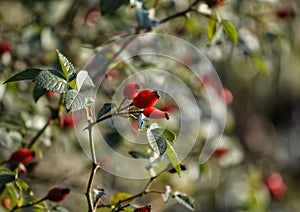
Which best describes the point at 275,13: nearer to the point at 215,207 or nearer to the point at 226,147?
the point at 226,147

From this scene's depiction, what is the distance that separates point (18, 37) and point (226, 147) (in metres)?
0.90

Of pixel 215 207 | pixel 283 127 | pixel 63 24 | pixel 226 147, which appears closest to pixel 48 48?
pixel 63 24

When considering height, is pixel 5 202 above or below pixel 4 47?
below

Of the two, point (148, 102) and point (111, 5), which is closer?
point (148, 102)

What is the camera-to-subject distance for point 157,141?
115 cm

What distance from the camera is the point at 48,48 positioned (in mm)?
2109

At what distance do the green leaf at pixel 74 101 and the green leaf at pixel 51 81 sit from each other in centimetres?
2

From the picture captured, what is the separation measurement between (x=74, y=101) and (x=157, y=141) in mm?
165

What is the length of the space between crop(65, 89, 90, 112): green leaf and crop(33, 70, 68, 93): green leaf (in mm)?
23

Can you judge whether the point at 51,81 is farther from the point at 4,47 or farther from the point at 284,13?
the point at 284,13

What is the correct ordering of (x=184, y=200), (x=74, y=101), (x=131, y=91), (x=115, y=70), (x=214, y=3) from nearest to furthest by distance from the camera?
1. (x=74, y=101)
2. (x=131, y=91)
3. (x=184, y=200)
4. (x=214, y=3)
5. (x=115, y=70)

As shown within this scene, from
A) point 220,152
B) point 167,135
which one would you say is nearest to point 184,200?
point 167,135

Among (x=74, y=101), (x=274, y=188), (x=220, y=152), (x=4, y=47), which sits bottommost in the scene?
(x=274, y=188)

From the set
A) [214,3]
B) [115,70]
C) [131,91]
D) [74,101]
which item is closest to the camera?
[74,101]
